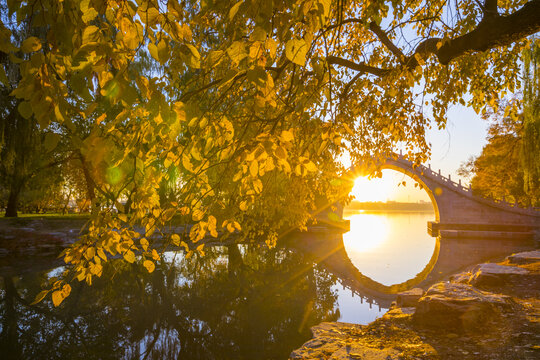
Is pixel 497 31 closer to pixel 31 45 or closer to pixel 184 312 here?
pixel 31 45

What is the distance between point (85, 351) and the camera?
561 centimetres

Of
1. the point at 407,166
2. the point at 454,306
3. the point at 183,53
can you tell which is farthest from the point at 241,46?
the point at 407,166

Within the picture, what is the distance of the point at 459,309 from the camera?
471cm

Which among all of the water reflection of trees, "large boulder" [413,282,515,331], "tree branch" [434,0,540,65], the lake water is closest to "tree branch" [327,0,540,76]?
"tree branch" [434,0,540,65]

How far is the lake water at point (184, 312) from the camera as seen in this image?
586cm

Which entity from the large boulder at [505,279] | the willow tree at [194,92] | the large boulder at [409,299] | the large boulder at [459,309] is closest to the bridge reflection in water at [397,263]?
the large boulder at [409,299]

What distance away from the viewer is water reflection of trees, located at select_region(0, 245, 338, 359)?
5820mm

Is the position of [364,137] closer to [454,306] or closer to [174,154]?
[454,306]

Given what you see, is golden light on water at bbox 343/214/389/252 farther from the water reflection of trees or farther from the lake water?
the water reflection of trees

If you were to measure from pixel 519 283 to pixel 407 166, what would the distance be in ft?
88.4

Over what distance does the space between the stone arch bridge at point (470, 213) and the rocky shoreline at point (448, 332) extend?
23.2 m

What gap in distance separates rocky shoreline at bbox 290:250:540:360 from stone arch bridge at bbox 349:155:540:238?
23167mm

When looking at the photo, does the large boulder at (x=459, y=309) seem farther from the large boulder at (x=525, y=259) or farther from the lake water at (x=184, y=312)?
the large boulder at (x=525, y=259)

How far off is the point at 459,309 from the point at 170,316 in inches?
228
